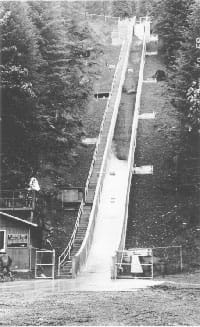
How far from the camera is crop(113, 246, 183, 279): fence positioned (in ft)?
66.2

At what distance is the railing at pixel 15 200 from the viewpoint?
82.6 ft

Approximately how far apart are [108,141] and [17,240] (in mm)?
17109

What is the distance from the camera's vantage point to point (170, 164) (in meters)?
35.3

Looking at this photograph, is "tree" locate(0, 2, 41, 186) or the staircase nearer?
the staircase

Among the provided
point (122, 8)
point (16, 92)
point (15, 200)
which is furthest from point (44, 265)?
point (122, 8)

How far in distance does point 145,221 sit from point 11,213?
7534mm

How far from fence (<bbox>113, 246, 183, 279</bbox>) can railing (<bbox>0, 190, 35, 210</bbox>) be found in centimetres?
544

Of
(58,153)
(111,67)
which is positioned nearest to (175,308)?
(58,153)

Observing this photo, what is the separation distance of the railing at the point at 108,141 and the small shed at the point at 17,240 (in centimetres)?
210

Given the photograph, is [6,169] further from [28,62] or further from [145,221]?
[145,221]

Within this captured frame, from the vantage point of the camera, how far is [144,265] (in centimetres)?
2017

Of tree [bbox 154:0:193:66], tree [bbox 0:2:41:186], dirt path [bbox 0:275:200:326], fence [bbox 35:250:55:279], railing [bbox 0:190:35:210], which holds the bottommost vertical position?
fence [bbox 35:250:55:279]

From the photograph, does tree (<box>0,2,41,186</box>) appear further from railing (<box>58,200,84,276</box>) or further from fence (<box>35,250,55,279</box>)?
fence (<box>35,250,55,279</box>)

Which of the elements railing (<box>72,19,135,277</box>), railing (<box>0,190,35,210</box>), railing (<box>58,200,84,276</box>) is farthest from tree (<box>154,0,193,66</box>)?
railing (<box>0,190,35,210</box>)
